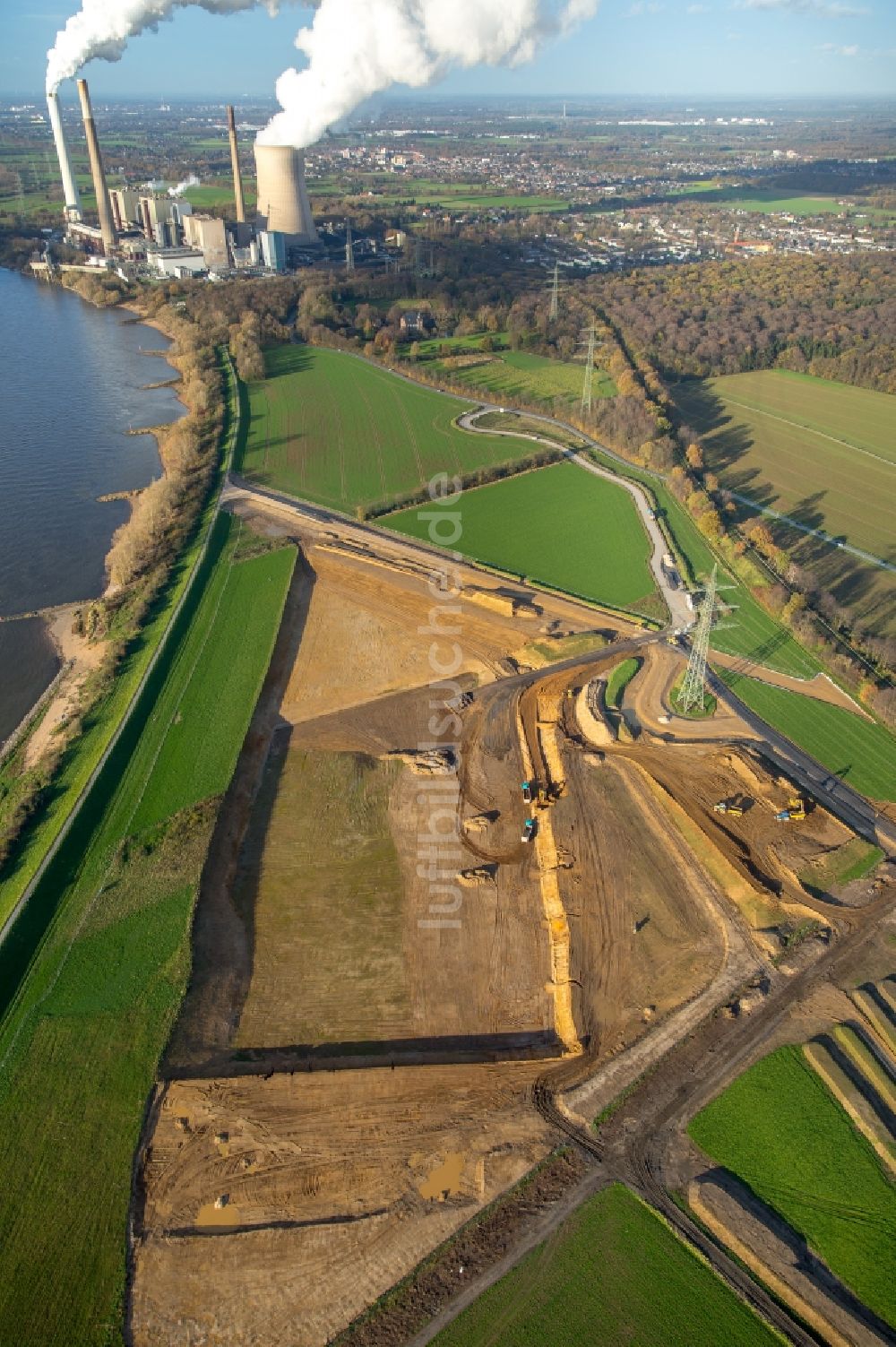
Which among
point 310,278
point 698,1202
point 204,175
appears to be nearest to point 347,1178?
point 698,1202

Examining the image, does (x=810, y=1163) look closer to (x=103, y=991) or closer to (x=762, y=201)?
(x=103, y=991)

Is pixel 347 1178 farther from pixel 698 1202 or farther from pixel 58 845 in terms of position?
pixel 58 845

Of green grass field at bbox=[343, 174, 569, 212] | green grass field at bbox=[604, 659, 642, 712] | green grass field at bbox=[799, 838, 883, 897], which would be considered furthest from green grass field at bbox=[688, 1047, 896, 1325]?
green grass field at bbox=[343, 174, 569, 212]

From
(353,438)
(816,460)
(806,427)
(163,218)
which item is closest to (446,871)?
(353,438)

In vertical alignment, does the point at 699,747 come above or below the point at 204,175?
below

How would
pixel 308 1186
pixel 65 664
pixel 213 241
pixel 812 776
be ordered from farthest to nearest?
pixel 213 241, pixel 65 664, pixel 812 776, pixel 308 1186

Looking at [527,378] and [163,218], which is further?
[163,218]
